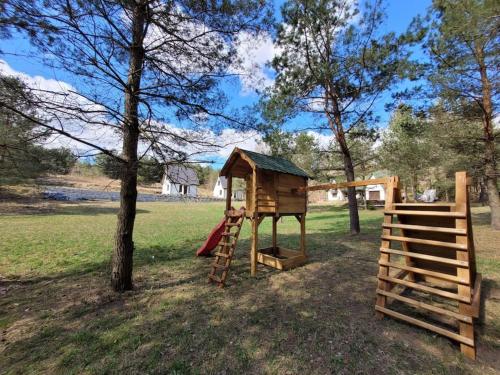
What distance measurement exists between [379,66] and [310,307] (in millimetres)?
8162

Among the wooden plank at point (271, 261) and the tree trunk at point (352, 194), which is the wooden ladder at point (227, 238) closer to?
the wooden plank at point (271, 261)

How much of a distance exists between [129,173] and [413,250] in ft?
18.5

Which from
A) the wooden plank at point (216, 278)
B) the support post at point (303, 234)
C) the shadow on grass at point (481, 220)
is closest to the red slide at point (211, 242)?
the wooden plank at point (216, 278)

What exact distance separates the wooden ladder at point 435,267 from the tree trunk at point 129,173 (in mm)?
4415

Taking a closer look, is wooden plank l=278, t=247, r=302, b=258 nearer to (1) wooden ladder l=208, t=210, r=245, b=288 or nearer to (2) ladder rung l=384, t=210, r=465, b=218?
(1) wooden ladder l=208, t=210, r=245, b=288

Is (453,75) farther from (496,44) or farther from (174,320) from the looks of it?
(174,320)

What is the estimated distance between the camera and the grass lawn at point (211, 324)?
2482 millimetres

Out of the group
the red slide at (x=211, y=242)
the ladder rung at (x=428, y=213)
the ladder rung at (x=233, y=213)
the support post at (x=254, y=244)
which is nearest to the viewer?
the ladder rung at (x=428, y=213)

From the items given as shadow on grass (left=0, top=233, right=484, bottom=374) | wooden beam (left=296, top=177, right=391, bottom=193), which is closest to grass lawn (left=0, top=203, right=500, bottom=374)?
shadow on grass (left=0, top=233, right=484, bottom=374)

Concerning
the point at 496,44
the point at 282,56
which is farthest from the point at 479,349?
the point at 282,56

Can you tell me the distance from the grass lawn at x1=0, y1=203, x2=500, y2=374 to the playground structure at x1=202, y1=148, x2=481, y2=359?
1.13 ft

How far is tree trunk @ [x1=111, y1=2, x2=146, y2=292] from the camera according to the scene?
3.95m

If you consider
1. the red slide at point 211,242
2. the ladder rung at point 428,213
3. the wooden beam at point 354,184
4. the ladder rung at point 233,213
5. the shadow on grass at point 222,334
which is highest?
the wooden beam at point 354,184

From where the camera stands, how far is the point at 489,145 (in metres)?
8.94
